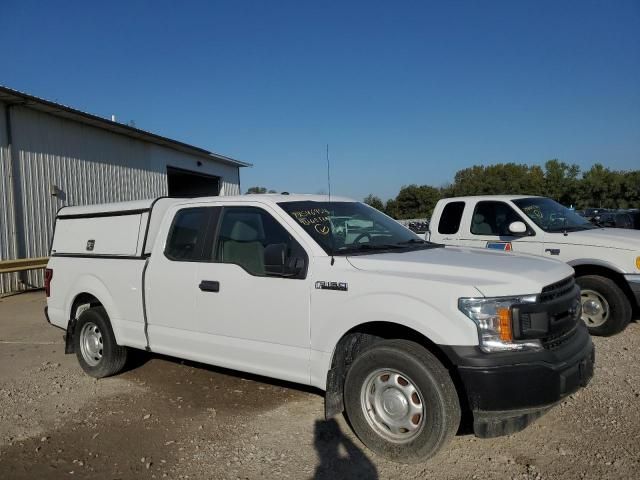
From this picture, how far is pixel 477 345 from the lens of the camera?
3.25 metres

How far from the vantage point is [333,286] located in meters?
3.82

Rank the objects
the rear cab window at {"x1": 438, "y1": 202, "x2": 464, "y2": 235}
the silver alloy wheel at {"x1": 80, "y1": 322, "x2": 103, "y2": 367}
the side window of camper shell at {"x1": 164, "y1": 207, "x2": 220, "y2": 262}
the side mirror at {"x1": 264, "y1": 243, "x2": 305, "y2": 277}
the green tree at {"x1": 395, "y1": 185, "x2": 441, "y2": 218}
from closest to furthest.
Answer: the side mirror at {"x1": 264, "y1": 243, "x2": 305, "y2": 277} < the side window of camper shell at {"x1": 164, "y1": 207, "x2": 220, "y2": 262} < the silver alloy wheel at {"x1": 80, "y1": 322, "x2": 103, "y2": 367} < the rear cab window at {"x1": 438, "y1": 202, "x2": 464, "y2": 235} < the green tree at {"x1": 395, "y1": 185, "x2": 441, "y2": 218}

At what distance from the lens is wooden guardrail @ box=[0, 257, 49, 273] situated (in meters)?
11.4

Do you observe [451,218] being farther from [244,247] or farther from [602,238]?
[244,247]

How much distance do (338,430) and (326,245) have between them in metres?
1.49

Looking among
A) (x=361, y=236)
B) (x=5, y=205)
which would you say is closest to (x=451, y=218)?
(x=361, y=236)

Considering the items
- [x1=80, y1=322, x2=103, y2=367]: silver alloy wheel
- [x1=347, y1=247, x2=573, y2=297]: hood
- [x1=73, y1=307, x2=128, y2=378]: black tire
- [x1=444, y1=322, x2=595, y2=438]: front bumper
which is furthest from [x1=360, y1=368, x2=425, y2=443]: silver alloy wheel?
[x1=80, y1=322, x2=103, y2=367]: silver alloy wheel

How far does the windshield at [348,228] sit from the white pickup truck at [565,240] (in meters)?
3.11

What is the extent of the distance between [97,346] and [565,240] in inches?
242

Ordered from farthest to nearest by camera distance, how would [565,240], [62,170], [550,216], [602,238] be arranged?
1. [62,170]
2. [550,216]
3. [565,240]
4. [602,238]

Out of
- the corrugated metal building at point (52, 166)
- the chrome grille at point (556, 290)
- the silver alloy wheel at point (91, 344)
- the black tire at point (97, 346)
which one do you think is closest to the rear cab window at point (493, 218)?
the chrome grille at point (556, 290)

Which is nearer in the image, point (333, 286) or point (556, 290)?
point (556, 290)

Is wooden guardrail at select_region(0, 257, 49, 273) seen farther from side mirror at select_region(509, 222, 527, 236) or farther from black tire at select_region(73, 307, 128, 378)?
side mirror at select_region(509, 222, 527, 236)

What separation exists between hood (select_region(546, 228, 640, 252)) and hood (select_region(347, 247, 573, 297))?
3266 millimetres
